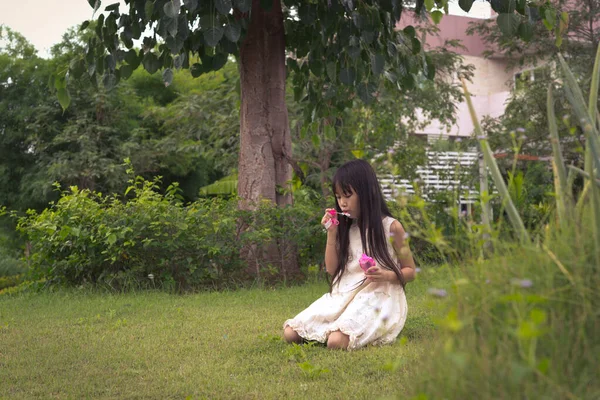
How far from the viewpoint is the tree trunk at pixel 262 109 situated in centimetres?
903

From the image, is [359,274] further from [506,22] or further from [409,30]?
[409,30]

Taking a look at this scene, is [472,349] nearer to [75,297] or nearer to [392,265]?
[392,265]

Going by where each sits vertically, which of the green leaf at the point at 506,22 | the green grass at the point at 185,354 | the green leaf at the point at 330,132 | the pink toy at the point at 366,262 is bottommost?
the green grass at the point at 185,354

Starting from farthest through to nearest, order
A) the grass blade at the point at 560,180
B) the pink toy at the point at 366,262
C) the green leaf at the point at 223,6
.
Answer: the green leaf at the point at 223,6 → the pink toy at the point at 366,262 → the grass blade at the point at 560,180

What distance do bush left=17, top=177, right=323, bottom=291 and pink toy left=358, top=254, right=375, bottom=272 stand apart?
11.7ft

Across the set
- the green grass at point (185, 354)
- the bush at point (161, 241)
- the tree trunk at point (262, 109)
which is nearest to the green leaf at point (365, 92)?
the tree trunk at point (262, 109)

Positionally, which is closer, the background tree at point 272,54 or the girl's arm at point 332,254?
the girl's arm at point 332,254

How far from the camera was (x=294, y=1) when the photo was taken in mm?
8641

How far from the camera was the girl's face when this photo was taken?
4.87 meters

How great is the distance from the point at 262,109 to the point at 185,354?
4.82m

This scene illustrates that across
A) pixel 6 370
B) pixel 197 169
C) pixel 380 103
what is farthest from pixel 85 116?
pixel 6 370

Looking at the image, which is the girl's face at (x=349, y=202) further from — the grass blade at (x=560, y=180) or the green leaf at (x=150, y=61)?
the green leaf at (x=150, y=61)

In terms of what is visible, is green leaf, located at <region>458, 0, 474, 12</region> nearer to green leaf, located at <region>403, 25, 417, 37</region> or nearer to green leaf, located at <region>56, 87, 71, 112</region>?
green leaf, located at <region>403, 25, 417, 37</region>

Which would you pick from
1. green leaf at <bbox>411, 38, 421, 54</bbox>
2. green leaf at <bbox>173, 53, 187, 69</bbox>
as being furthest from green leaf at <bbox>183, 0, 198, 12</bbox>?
green leaf at <bbox>411, 38, 421, 54</bbox>
